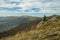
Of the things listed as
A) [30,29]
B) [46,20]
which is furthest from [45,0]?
[30,29]

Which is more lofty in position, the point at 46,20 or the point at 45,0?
the point at 45,0

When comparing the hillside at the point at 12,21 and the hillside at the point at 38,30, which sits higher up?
the hillside at the point at 12,21

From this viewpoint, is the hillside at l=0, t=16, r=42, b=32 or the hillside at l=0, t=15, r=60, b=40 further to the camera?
the hillside at l=0, t=16, r=42, b=32

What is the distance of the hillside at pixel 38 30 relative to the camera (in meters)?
11.4

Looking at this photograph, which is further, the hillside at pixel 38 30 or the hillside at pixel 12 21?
the hillside at pixel 12 21

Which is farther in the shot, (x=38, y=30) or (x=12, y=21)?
(x=12, y=21)

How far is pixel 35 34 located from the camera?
11500 millimetres

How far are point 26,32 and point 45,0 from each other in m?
2.30

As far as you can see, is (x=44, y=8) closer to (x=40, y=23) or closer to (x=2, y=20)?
(x=40, y=23)

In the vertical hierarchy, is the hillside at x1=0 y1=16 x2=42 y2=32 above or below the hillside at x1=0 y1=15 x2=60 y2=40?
above

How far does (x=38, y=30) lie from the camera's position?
38.0 feet

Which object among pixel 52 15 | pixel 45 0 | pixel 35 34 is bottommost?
pixel 35 34

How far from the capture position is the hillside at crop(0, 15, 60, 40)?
11.4m

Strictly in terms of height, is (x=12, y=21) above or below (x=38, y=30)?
above
